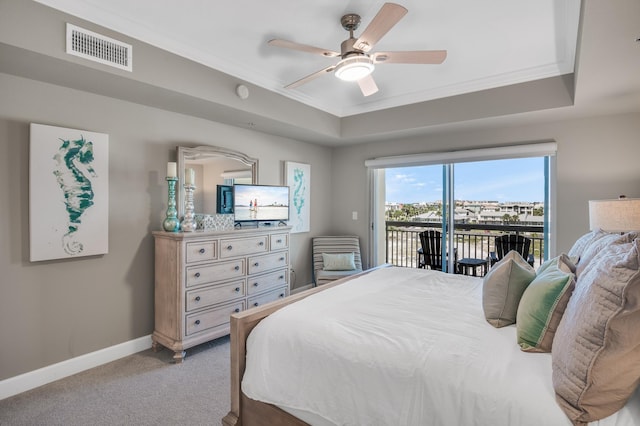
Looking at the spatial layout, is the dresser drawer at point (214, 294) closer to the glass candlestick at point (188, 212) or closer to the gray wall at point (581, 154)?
the glass candlestick at point (188, 212)

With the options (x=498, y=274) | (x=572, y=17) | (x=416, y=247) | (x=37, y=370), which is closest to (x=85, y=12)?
(x=37, y=370)

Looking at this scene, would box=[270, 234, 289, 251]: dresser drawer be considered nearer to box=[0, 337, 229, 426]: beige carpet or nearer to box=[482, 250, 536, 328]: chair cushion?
box=[0, 337, 229, 426]: beige carpet

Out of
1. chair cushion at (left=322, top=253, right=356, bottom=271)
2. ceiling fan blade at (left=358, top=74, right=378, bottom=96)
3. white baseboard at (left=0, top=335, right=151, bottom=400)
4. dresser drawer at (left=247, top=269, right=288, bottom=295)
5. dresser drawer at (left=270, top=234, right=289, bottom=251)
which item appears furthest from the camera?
chair cushion at (left=322, top=253, right=356, bottom=271)

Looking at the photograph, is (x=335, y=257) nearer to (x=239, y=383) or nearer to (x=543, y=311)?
(x=239, y=383)

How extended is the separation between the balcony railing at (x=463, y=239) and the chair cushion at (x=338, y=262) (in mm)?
863

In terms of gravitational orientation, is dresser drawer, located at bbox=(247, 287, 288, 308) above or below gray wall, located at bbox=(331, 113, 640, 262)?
below

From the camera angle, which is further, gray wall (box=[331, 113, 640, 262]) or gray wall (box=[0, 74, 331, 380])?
gray wall (box=[331, 113, 640, 262])

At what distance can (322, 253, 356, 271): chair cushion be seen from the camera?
448 cm

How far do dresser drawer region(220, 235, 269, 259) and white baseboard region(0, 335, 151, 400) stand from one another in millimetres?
1058

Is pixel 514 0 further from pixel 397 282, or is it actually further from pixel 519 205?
pixel 519 205

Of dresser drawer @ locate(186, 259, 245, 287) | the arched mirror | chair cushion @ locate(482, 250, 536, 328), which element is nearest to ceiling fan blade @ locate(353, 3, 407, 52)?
chair cushion @ locate(482, 250, 536, 328)

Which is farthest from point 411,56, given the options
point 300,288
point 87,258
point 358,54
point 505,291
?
point 300,288

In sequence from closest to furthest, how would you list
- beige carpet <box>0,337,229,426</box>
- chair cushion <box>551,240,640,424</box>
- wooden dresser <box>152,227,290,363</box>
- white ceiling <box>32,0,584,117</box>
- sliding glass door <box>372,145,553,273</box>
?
chair cushion <box>551,240,640,424</box> → beige carpet <box>0,337,229,426</box> → white ceiling <box>32,0,584,117</box> → wooden dresser <box>152,227,290,363</box> → sliding glass door <box>372,145,553,273</box>

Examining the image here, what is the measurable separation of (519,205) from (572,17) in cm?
223
